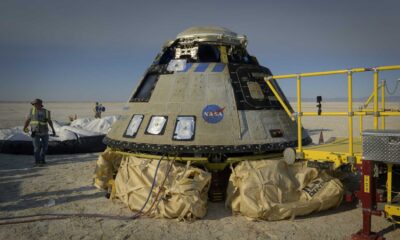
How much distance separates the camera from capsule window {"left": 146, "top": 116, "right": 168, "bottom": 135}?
6744mm

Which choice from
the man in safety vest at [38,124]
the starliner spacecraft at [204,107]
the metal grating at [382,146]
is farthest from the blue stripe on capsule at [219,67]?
the man in safety vest at [38,124]

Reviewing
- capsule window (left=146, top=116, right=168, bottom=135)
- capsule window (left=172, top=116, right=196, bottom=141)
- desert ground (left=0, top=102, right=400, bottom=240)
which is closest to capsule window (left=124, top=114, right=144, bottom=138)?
capsule window (left=146, top=116, right=168, bottom=135)

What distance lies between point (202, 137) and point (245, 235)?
82.0 inches

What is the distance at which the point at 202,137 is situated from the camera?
6422mm

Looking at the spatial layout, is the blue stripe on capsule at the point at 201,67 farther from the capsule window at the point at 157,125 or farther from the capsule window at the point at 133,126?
the capsule window at the point at 133,126

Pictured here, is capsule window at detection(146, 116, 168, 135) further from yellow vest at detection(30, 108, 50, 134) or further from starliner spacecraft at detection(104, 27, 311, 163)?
yellow vest at detection(30, 108, 50, 134)

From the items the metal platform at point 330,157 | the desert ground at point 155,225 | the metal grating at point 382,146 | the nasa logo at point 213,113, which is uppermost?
the nasa logo at point 213,113

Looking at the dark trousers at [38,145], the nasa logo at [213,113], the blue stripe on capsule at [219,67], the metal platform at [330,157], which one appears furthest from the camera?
the dark trousers at [38,145]

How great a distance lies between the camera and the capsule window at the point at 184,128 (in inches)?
255

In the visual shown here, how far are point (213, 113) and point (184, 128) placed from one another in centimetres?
67

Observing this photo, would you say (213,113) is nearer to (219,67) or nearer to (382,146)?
(219,67)

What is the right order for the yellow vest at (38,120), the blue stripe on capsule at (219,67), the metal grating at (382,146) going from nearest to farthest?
the metal grating at (382,146), the blue stripe on capsule at (219,67), the yellow vest at (38,120)

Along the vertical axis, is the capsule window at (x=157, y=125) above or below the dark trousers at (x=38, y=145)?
above

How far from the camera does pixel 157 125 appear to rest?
6855 mm
